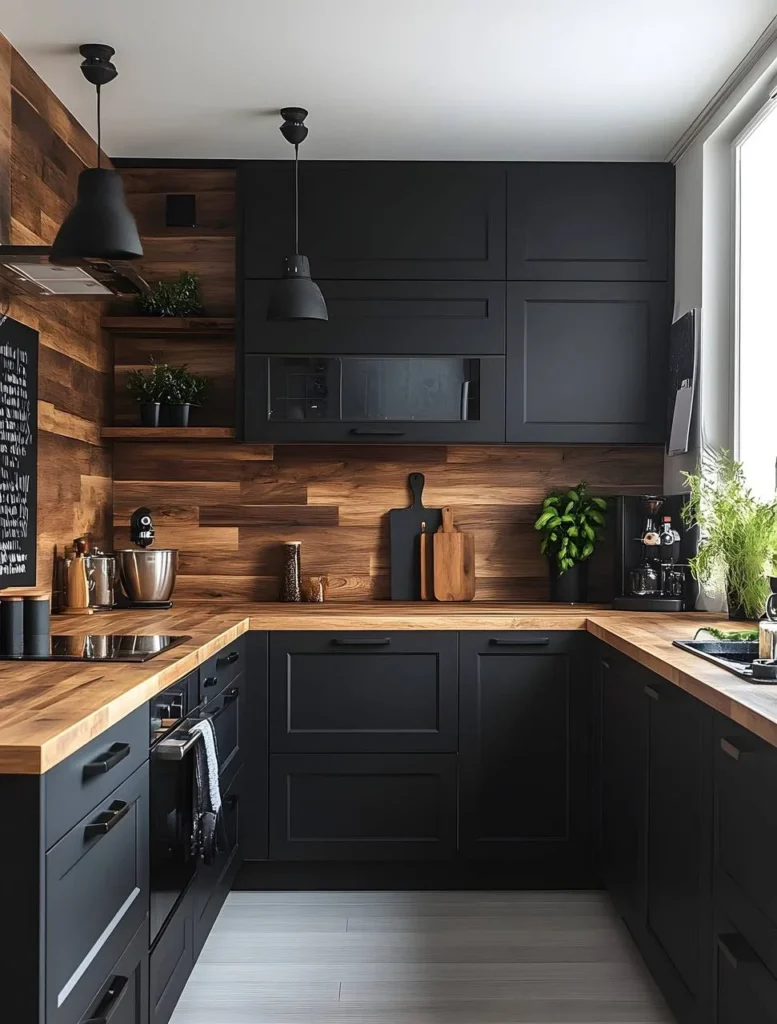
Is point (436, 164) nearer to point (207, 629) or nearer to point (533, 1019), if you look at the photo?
point (207, 629)

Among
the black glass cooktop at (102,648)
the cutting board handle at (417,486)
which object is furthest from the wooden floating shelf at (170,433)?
the black glass cooktop at (102,648)

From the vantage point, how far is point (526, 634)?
11.5 ft

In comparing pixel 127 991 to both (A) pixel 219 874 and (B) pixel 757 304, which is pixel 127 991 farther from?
(B) pixel 757 304

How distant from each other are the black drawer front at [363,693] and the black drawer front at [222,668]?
0.12 meters

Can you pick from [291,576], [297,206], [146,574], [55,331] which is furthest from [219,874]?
[297,206]

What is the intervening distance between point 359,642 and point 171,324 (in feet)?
4.65

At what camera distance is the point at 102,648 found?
2648 mm

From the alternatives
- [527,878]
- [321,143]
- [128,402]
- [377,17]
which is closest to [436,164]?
[321,143]

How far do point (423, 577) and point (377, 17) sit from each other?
201cm

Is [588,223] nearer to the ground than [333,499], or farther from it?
farther from it

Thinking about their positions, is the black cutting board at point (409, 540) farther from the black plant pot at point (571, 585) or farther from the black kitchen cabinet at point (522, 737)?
the black kitchen cabinet at point (522, 737)

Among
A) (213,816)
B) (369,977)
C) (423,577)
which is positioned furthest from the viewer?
(423,577)

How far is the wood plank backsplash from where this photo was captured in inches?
165

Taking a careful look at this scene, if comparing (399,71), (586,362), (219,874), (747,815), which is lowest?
(219,874)
